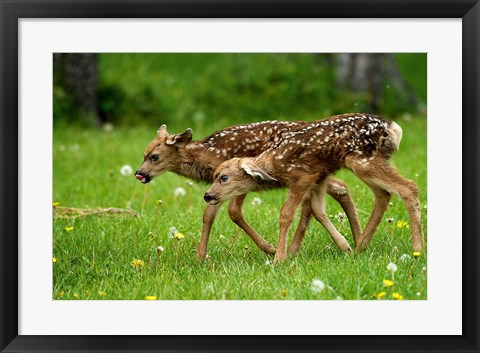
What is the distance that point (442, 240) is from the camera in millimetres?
7383

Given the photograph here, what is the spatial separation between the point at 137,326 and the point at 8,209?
1371 millimetres

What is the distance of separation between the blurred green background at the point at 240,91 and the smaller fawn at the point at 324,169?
642cm

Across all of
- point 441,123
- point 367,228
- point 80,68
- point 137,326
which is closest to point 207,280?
point 137,326

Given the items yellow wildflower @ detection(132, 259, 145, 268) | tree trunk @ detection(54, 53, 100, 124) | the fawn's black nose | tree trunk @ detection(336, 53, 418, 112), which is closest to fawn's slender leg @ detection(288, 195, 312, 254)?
the fawn's black nose

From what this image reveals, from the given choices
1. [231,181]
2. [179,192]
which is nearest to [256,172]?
[231,181]

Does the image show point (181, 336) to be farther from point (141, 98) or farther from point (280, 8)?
point (141, 98)

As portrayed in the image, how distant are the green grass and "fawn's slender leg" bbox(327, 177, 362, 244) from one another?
0.22m

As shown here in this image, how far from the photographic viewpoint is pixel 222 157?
→ 933 cm

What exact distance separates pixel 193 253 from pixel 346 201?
160cm

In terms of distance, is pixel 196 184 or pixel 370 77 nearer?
pixel 196 184

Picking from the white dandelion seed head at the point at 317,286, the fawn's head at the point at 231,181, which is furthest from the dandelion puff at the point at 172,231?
the white dandelion seed head at the point at 317,286

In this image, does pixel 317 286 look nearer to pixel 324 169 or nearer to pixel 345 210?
pixel 324 169

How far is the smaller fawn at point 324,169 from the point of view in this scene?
8344mm

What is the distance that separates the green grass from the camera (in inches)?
302
